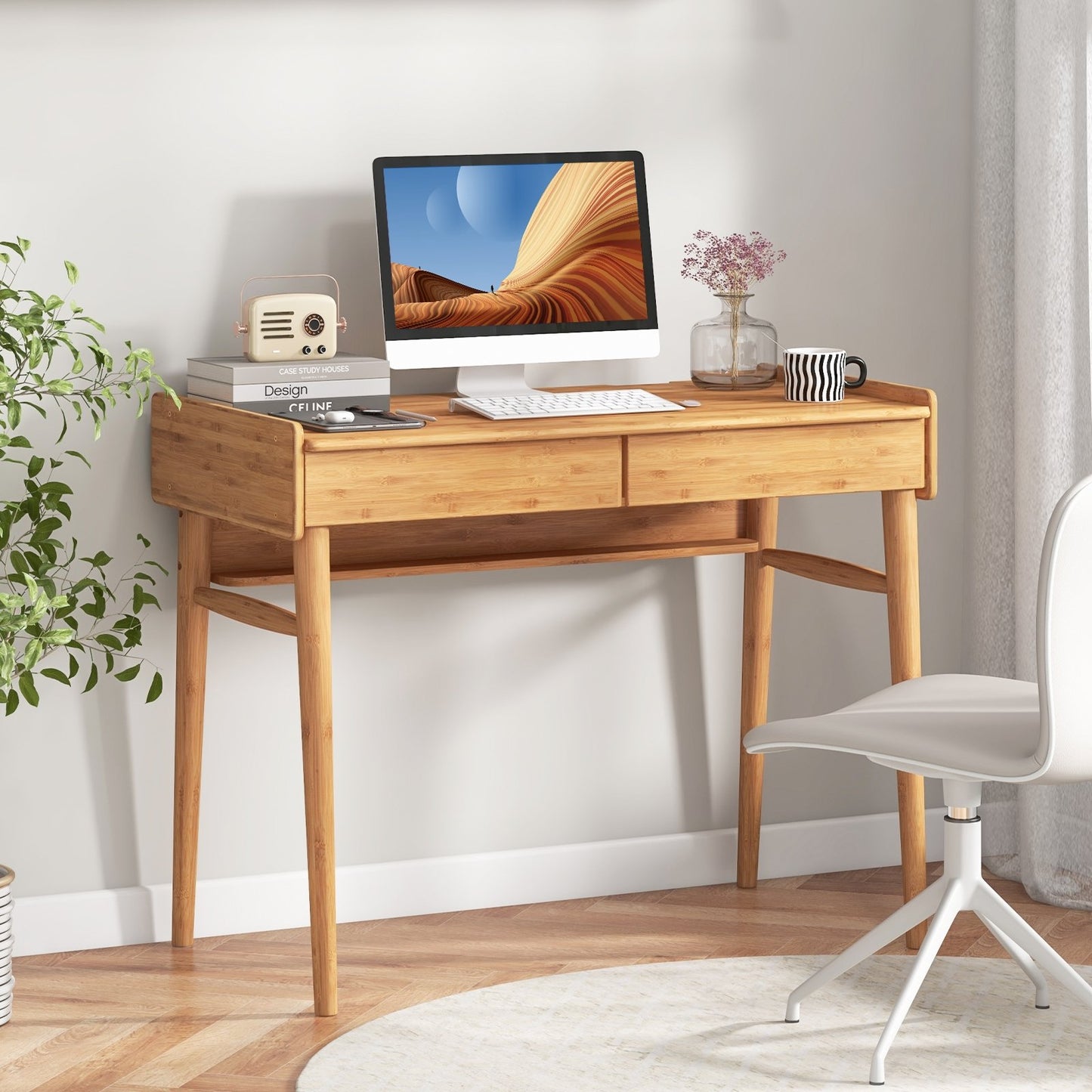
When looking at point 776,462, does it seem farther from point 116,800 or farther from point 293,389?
point 116,800

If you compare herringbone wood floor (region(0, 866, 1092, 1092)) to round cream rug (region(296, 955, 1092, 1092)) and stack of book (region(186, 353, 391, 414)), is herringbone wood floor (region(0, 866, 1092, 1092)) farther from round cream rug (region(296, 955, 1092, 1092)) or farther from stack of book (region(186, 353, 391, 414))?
stack of book (region(186, 353, 391, 414))

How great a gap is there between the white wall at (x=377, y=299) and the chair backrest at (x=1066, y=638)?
1.19m

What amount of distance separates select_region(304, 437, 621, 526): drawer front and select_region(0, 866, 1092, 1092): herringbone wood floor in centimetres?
→ 75

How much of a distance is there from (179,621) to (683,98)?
1.27 meters

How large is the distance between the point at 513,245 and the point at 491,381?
23cm

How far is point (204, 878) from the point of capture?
3.02 m

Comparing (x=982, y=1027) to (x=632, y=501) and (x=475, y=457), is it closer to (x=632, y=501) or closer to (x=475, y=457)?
(x=632, y=501)

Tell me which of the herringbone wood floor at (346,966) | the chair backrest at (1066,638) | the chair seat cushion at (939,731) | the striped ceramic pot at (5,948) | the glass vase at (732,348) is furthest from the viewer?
the glass vase at (732,348)

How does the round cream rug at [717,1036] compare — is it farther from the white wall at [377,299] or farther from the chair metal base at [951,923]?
the white wall at [377,299]

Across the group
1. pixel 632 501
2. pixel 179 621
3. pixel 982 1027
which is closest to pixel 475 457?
pixel 632 501

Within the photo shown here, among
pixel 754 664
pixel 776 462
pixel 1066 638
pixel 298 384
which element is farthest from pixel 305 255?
pixel 1066 638

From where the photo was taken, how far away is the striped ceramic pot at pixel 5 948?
8.49 ft

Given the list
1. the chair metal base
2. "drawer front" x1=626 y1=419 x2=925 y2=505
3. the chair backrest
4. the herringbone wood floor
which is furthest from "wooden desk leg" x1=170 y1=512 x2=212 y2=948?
the chair backrest

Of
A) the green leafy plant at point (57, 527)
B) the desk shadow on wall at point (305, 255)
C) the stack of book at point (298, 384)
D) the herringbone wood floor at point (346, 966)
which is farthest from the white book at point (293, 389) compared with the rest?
the herringbone wood floor at point (346, 966)
